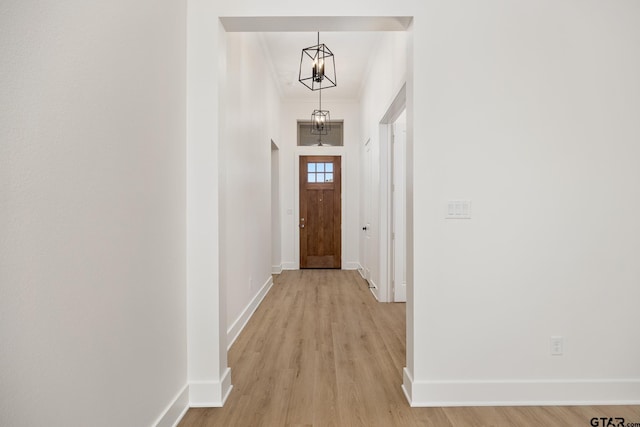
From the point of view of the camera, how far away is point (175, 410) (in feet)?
6.52

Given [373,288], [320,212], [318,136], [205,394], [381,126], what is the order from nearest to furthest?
[205,394]
[381,126]
[373,288]
[320,212]
[318,136]

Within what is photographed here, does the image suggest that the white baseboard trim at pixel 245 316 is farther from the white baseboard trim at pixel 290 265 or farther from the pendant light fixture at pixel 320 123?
A: the pendant light fixture at pixel 320 123

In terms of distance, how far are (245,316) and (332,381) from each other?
60.2 inches

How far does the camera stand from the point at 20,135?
3.25 ft

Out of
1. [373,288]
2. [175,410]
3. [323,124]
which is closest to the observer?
[175,410]

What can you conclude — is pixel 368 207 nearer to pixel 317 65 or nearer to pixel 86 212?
pixel 317 65

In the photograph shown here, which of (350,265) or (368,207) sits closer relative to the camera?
(368,207)

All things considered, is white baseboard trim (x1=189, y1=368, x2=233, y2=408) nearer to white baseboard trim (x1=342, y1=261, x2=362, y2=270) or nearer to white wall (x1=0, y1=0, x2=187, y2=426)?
white wall (x1=0, y1=0, x2=187, y2=426)

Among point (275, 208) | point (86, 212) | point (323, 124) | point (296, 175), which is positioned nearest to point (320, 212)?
point (296, 175)

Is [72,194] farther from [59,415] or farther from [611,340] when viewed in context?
[611,340]

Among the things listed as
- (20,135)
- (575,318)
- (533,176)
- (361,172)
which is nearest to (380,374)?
(575,318)

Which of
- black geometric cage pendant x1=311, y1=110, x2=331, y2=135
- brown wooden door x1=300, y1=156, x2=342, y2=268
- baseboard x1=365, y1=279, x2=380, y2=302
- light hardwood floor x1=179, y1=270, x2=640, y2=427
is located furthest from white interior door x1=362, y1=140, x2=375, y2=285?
light hardwood floor x1=179, y1=270, x2=640, y2=427

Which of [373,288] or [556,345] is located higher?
[556,345]

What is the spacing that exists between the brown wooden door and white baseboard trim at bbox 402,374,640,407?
16.4 ft
